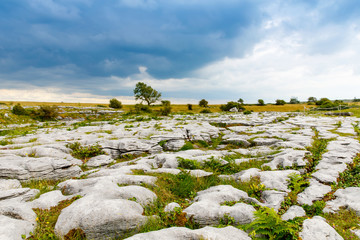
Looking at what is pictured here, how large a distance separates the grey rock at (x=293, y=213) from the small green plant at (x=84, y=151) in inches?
437

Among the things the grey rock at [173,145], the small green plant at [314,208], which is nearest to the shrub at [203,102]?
the grey rock at [173,145]

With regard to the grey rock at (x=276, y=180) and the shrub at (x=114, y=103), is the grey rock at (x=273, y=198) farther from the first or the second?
the shrub at (x=114, y=103)

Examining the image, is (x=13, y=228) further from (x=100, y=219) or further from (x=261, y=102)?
(x=261, y=102)

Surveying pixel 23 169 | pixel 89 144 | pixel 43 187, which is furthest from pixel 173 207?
pixel 89 144

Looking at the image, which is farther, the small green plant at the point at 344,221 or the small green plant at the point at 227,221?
the small green plant at the point at 227,221

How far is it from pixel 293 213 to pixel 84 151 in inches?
470

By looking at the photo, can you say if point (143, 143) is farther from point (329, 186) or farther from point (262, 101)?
point (262, 101)

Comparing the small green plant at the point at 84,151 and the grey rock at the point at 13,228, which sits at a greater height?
the grey rock at the point at 13,228

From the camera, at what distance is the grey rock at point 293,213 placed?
4543 mm

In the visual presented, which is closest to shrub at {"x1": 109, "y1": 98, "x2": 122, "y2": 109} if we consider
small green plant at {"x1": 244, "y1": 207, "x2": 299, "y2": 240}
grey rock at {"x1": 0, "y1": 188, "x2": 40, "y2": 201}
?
grey rock at {"x1": 0, "y1": 188, "x2": 40, "y2": 201}

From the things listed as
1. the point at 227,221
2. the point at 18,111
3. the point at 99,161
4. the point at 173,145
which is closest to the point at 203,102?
the point at 18,111

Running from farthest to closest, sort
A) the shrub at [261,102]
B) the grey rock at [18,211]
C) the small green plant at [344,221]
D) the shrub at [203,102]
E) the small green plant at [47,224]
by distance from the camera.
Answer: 1. the shrub at [261,102]
2. the shrub at [203,102]
3. the grey rock at [18,211]
4. the small green plant at [344,221]
5. the small green plant at [47,224]

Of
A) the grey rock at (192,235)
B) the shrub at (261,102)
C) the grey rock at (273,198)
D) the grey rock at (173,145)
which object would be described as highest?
the shrub at (261,102)

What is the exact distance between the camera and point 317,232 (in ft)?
12.5
